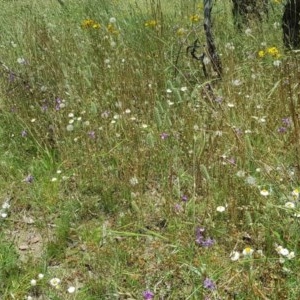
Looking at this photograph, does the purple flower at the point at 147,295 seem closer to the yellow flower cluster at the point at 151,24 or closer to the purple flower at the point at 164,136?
the purple flower at the point at 164,136

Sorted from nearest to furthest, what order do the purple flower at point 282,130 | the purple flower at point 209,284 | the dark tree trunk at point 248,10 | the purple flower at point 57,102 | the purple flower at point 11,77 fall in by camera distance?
1. the purple flower at point 209,284
2. the purple flower at point 282,130
3. the purple flower at point 57,102
4. the purple flower at point 11,77
5. the dark tree trunk at point 248,10

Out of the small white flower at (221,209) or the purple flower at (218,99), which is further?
the purple flower at (218,99)

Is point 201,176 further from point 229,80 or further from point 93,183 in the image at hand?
point 229,80

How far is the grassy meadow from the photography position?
7.45 feet

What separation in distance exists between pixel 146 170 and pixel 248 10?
270cm

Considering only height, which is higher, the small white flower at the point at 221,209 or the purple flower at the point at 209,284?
the small white flower at the point at 221,209

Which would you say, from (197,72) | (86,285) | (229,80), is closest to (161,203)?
(86,285)

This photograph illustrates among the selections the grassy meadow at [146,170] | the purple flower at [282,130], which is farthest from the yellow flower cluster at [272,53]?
the purple flower at [282,130]

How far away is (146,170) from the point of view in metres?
3.02

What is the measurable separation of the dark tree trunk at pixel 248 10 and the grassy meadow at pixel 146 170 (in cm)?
27

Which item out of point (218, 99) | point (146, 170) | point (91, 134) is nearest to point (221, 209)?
point (146, 170)

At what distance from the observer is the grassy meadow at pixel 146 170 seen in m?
2.27

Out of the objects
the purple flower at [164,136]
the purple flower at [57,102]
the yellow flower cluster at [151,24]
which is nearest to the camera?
the purple flower at [164,136]

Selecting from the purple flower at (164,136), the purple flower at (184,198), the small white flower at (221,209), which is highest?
the purple flower at (164,136)
